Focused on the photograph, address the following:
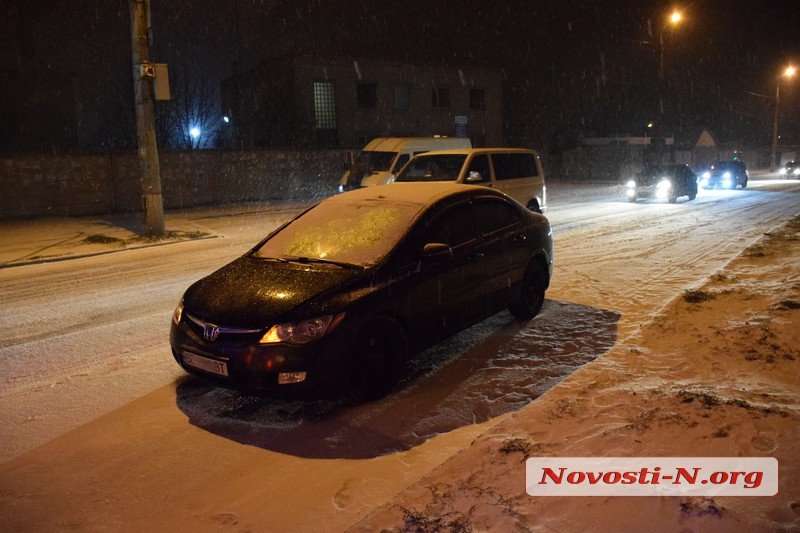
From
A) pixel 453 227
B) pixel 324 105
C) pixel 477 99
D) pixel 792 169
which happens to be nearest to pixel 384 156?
pixel 324 105

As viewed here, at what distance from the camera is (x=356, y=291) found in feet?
16.0

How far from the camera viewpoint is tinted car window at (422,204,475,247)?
576 centimetres

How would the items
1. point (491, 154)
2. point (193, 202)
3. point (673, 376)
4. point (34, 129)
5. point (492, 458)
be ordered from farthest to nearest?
point (34, 129) → point (193, 202) → point (491, 154) → point (673, 376) → point (492, 458)

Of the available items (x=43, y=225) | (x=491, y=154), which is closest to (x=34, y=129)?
(x=43, y=225)

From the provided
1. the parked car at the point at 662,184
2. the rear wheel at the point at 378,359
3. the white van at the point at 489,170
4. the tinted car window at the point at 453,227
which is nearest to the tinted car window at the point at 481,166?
the white van at the point at 489,170

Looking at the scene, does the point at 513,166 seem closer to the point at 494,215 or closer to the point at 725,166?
the point at 494,215

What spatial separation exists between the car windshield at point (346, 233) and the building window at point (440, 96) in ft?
121

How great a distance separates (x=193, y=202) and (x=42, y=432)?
872 inches

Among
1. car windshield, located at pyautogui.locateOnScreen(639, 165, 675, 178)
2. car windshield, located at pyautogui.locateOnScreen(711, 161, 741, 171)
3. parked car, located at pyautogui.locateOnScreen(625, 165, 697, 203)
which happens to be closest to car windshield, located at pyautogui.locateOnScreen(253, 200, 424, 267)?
parked car, located at pyautogui.locateOnScreen(625, 165, 697, 203)

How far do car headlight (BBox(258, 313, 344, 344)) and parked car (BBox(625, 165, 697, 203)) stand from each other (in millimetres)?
19497

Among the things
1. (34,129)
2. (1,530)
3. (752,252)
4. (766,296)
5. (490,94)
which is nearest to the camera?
(1,530)

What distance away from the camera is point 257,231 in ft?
54.6

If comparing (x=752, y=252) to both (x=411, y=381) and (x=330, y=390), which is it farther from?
(x=330, y=390)

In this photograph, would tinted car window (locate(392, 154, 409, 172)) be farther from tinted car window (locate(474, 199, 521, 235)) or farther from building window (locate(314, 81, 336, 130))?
building window (locate(314, 81, 336, 130))
